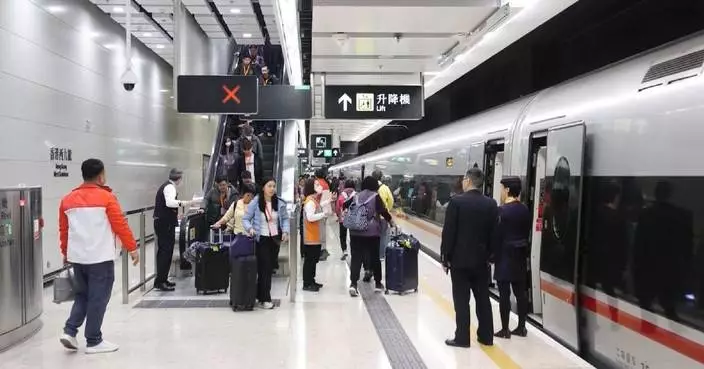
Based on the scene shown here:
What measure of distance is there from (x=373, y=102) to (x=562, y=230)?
20.5 ft

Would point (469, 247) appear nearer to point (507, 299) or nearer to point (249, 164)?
point (507, 299)

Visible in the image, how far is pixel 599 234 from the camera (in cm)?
471

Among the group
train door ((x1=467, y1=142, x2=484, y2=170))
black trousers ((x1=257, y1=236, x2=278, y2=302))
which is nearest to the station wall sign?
train door ((x1=467, y1=142, x2=484, y2=170))

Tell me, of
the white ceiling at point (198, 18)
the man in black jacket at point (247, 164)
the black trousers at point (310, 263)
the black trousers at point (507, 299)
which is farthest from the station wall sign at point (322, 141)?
the black trousers at point (507, 299)

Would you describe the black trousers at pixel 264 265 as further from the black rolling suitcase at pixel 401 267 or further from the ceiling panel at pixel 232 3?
the ceiling panel at pixel 232 3

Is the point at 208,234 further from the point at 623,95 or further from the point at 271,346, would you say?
the point at 623,95

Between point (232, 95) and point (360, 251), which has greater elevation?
point (232, 95)

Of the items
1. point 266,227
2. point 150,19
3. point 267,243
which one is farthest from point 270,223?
point 150,19

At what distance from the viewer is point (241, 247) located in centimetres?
647

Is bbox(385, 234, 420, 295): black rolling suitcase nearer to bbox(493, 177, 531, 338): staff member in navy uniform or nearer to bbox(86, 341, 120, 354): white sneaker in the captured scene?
bbox(493, 177, 531, 338): staff member in navy uniform

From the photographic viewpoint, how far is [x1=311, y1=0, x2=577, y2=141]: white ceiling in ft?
23.2

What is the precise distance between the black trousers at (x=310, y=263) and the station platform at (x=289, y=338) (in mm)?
272

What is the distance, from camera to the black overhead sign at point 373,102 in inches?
429

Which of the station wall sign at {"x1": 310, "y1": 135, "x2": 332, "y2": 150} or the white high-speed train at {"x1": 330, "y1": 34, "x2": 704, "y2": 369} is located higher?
the station wall sign at {"x1": 310, "y1": 135, "x2": 332, "y2": 150}
